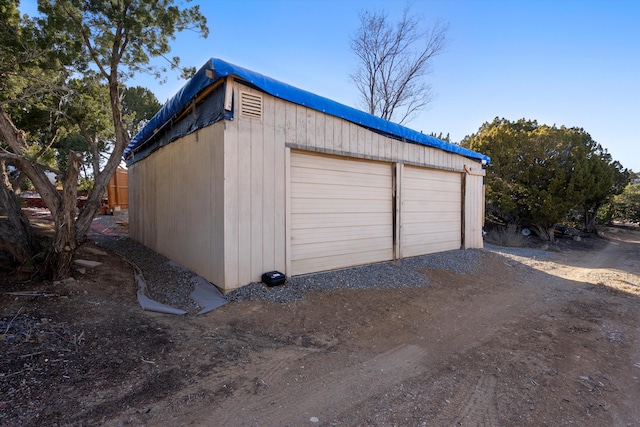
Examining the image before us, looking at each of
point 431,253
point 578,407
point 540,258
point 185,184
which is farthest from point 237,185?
point 540,258

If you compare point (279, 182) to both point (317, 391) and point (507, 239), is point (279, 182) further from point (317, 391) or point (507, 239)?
point (507, 239)

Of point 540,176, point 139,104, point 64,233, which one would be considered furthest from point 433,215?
point 139,104

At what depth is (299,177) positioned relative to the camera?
16.8 ft

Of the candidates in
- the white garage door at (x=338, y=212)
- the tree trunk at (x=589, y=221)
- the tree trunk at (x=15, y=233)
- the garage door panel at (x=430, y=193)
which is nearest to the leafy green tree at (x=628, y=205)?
the tree trunk at (x=589, y=221)

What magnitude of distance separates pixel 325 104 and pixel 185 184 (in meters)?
2.81

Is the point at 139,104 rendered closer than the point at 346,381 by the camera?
No

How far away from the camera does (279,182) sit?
15.6 feet

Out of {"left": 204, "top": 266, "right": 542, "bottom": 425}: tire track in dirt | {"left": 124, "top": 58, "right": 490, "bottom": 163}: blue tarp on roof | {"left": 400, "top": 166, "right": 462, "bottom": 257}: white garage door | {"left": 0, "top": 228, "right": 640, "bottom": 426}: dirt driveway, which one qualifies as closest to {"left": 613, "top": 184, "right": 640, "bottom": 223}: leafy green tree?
{"left": 400, "top": 166, "right": 462, "bottom": 257}: white garage door

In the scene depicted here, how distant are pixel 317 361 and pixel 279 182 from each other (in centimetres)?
271

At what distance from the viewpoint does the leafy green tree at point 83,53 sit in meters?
4.21

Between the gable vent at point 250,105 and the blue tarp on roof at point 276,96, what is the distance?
0.54 ft

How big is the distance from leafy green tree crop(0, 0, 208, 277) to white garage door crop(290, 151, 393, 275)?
3.14 meters

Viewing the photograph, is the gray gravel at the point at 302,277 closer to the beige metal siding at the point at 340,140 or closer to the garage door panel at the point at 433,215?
the garage door panel at the point at 433,215

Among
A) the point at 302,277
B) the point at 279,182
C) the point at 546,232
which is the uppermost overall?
the point at 279,182
